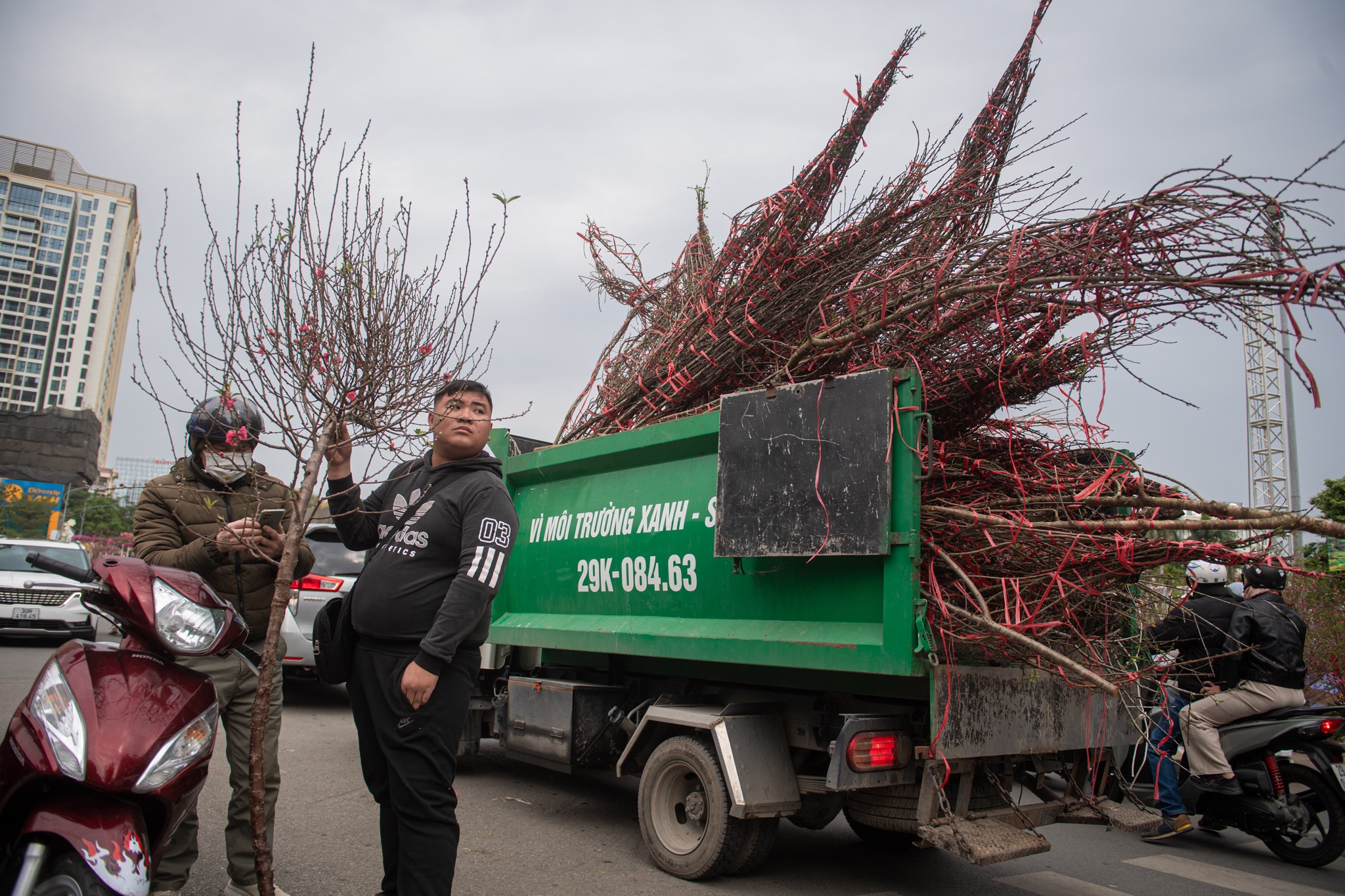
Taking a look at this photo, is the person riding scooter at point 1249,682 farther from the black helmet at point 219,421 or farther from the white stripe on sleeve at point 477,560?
the black helmet at point 219,421

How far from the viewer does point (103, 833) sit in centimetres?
219

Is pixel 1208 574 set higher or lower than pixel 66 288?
lower

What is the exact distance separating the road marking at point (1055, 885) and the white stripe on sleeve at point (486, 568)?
328 cm

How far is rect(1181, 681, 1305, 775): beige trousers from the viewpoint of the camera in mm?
5059

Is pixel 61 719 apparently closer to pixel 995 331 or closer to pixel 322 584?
pixel 995 331

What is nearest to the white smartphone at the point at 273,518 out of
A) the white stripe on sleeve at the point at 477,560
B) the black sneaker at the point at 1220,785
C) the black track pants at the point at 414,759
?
the black track pants at the point at 414,759

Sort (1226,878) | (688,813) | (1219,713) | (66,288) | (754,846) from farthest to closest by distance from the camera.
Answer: (66,288), (1219,713), (1226,878), (688,813), (754,846)

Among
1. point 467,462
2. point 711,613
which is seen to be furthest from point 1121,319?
point 467,462

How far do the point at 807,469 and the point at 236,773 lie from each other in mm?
2512

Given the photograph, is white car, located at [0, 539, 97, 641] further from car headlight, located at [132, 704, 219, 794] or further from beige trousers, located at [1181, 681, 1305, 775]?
beige trousers, located at [1181, 681, 1305, 775]

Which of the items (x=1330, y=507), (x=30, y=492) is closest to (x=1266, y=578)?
(x=1330, y=507)

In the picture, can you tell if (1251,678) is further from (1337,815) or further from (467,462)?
(467,462)

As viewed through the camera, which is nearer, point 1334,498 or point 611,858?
point 611,858

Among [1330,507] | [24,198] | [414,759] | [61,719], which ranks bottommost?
[414,759]
